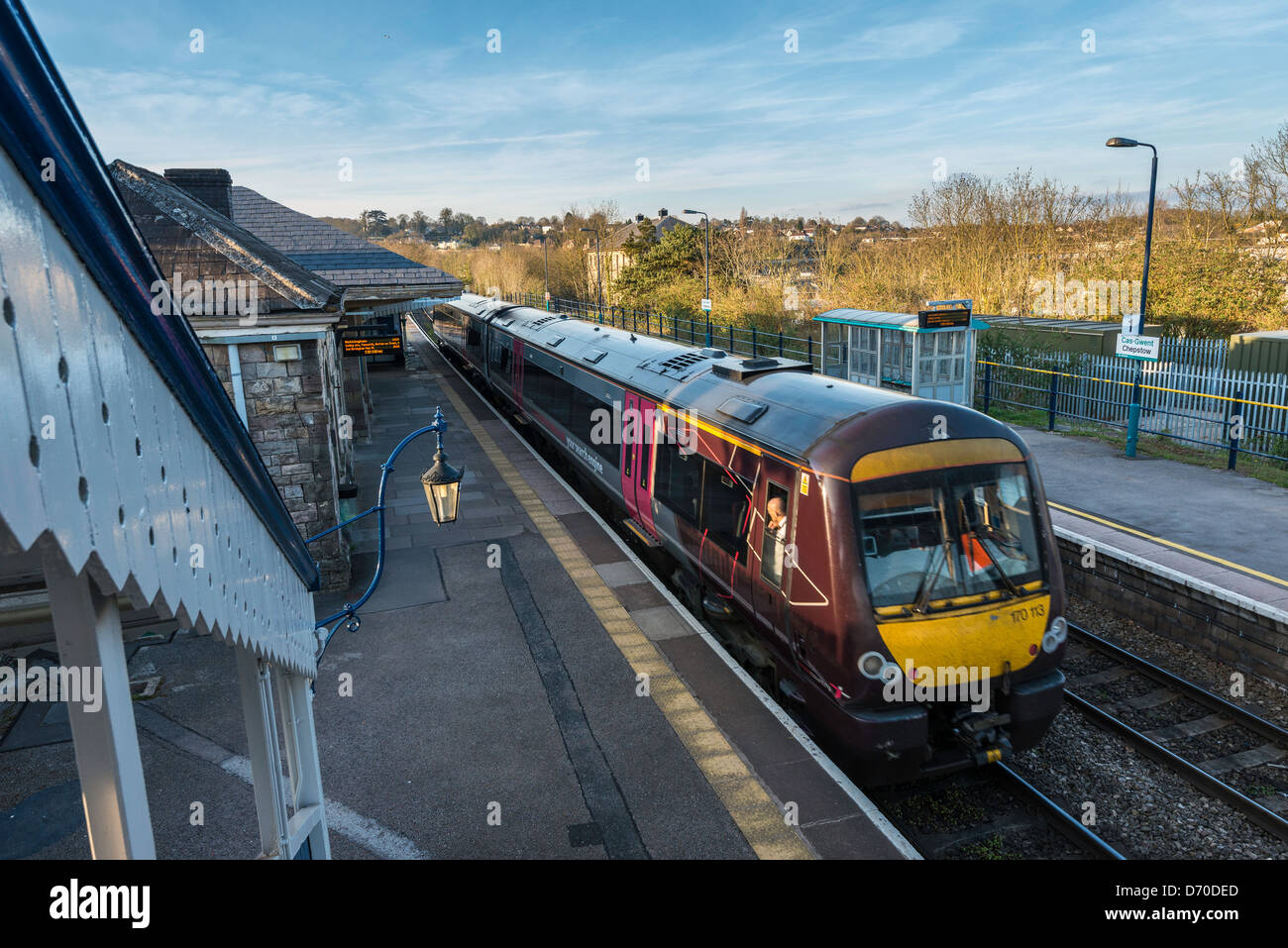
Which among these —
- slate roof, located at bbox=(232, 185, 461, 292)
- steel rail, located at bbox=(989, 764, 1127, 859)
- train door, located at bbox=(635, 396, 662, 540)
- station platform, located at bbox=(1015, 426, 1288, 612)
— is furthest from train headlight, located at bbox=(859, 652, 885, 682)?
slate roof, located at bbox=(232, 185, 461, 292)

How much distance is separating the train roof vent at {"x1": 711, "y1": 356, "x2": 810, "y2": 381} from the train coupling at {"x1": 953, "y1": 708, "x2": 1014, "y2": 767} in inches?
161

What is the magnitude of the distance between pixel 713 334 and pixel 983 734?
92.0ft

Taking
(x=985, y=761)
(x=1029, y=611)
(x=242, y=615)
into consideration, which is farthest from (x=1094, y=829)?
(x=242, y=615)

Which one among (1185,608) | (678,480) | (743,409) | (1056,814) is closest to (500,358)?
(678,480)

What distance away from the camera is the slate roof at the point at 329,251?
17.3 metres

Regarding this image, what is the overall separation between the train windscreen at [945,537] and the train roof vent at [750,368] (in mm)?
2909

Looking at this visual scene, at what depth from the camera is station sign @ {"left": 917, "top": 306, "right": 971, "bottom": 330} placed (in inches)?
696

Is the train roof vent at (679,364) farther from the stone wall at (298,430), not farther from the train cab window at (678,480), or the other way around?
the stone wall at (298,430)

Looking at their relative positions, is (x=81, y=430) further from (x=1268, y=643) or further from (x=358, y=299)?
(x=358, y=299)

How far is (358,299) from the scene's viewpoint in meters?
16.7

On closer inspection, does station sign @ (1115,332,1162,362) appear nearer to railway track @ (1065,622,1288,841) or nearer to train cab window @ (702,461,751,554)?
railway track @ (1065,622,1288,841)

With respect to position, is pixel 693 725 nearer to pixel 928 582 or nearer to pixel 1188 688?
pixel 928 582

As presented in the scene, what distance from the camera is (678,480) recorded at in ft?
31.5

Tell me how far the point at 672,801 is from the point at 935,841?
2.04 m
